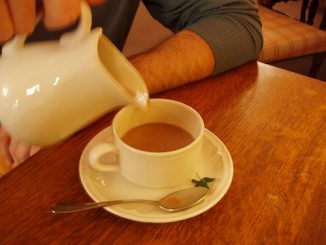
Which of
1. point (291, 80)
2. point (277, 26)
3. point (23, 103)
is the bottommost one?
point (277, 26)

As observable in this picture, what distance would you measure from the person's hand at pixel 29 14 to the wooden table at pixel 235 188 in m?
0.24

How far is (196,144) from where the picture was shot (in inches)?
21.3

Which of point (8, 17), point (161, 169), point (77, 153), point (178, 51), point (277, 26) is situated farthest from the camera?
point (277, 26)

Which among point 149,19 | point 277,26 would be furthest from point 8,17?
point 277,26

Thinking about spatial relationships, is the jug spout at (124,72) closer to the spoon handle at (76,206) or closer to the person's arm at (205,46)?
the spoon handle at (76,206)

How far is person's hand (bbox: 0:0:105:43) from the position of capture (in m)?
0.42

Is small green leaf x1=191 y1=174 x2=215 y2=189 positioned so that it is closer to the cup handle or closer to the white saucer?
the white saucer

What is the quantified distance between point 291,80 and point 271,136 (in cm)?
26

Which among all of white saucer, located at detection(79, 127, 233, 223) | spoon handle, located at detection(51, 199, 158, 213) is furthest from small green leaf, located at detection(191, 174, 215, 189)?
spoon handle, located at detection(51, 199, 158, 213)

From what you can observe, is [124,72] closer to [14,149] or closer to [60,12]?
[60,12]

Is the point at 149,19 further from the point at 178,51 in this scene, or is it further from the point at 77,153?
the point at 77,153

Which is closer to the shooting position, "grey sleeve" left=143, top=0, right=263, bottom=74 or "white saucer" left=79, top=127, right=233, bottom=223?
"white saucer" left=79, top=127, right=233, bottom=223

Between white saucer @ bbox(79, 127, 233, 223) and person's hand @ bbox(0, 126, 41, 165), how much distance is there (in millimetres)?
153

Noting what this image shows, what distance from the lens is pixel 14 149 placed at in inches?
29.0
